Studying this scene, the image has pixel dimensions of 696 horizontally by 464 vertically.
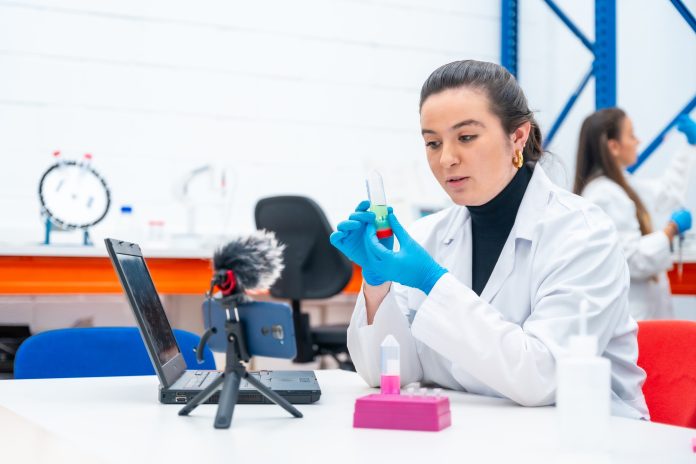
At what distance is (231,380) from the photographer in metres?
0.95

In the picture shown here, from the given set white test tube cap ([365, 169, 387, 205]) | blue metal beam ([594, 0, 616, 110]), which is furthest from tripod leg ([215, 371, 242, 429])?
blue metal beam ([594, 0, 616, 110])

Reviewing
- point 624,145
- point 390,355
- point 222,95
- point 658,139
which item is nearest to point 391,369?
point 390,355

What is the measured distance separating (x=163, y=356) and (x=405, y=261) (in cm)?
36

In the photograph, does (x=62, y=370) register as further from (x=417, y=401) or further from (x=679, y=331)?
(x=679, y=331)

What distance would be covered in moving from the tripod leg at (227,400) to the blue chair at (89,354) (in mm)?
586

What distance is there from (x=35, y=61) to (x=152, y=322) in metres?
2.76

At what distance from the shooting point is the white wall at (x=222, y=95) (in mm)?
3510

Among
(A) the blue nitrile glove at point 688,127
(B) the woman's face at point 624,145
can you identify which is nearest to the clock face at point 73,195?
(B) the woman's face at point 624,145

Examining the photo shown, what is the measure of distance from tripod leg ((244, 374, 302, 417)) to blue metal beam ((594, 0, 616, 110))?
316 cm

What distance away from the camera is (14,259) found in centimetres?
275

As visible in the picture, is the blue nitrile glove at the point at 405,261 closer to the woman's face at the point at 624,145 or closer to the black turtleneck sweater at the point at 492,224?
the black turtleneck sweater at the point at 492,224

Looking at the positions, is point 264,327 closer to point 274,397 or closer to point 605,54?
point 274,397

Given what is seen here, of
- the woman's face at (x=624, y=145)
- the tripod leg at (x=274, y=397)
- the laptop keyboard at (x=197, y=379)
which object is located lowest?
the laptop keyboard at (x=197, y=379)

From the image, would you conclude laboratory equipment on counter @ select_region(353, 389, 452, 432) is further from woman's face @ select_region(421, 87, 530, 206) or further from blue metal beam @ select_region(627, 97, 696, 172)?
blue metal beam @ select_region(627, 97, 696, 172)
